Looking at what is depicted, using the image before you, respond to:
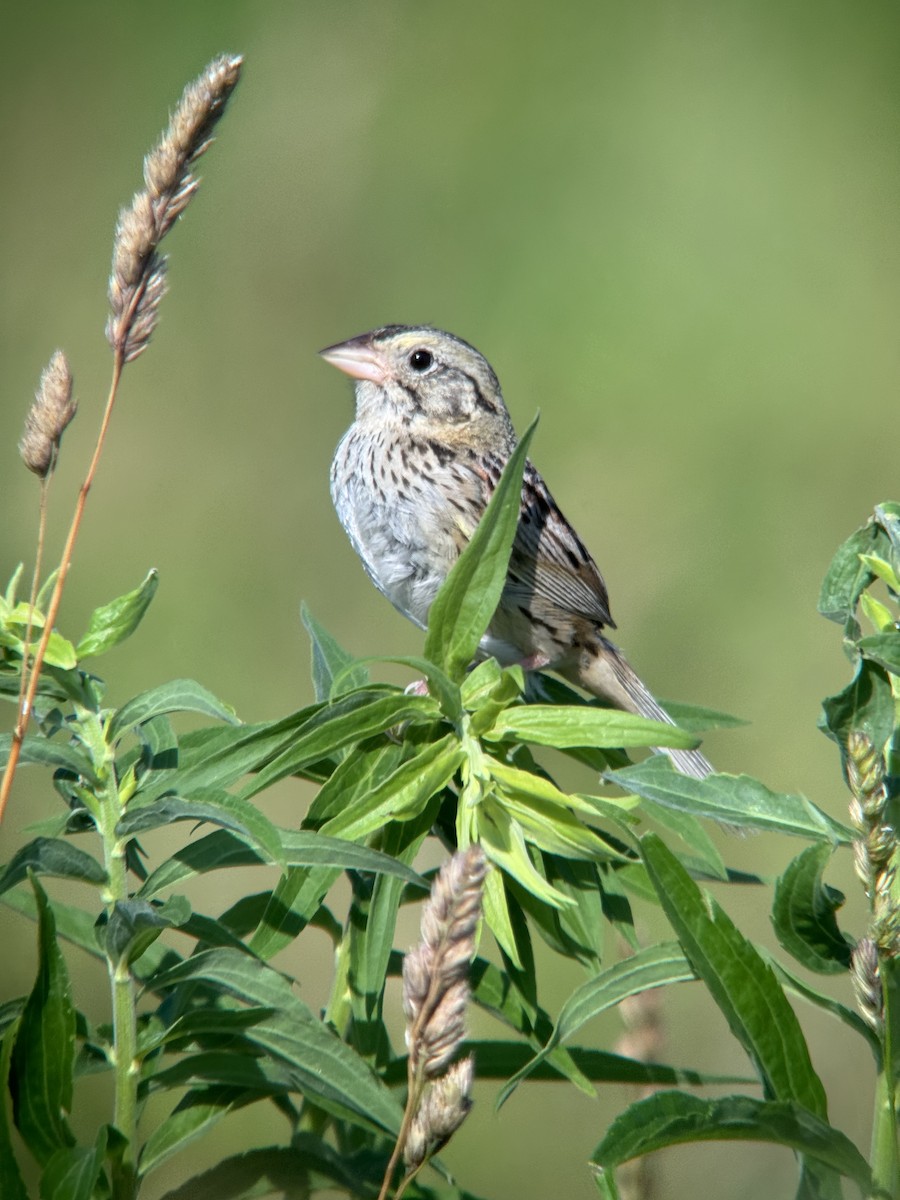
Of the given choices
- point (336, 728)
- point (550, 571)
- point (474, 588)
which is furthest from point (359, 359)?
point (336, 728)

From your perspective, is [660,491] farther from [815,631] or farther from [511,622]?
[511,622]

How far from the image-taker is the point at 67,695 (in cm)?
129

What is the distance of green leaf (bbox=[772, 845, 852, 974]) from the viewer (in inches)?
48.8

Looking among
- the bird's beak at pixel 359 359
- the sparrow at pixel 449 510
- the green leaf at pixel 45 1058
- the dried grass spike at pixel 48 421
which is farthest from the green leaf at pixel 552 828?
the bird's beak at pixel 359 359

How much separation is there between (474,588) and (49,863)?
0.45 meters

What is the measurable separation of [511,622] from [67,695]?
1767 mm

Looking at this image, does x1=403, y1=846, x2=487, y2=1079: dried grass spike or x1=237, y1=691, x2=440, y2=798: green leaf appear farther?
x1=237, y1=691, x2=440, y2=798: green leaf

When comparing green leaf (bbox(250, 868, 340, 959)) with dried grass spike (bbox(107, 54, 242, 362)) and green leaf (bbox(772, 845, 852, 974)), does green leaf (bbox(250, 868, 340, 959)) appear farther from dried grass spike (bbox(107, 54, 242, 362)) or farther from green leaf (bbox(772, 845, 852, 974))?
dried grass spike (bbox(107, 54, 242, 362))

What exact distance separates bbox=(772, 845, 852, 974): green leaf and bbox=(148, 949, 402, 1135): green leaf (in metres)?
0.36

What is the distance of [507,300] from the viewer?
476cm

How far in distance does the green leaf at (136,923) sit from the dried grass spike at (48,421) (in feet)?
1.56

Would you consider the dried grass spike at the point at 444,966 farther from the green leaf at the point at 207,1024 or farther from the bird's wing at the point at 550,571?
the bird's wing at the point at 550,571

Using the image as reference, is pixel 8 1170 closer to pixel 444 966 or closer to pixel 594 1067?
pixel 444 966

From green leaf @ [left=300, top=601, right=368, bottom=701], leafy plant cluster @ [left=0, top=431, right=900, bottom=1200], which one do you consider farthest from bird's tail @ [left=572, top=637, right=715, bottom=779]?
leafy plant cluster @ [left=0, top=431, right=900, bottom=1200]
